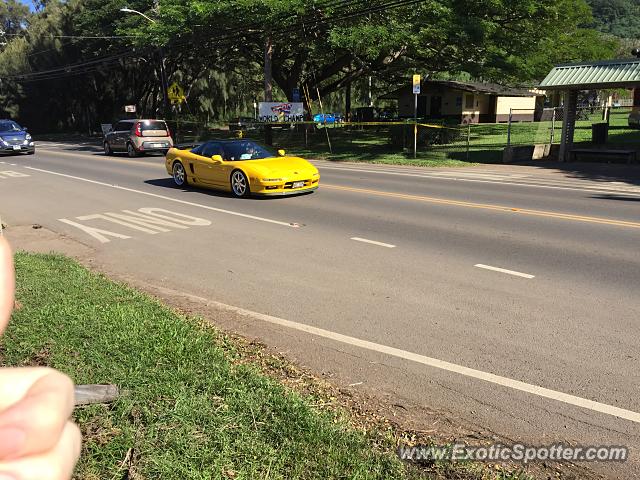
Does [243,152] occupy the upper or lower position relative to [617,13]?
lower

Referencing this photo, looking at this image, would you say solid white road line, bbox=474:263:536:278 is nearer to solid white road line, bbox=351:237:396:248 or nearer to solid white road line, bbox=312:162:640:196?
solid white road line, bbox=351:237:396:248

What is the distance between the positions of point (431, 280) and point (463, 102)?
42466 mm

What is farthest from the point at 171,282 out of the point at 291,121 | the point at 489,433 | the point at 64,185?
the point at 291,121

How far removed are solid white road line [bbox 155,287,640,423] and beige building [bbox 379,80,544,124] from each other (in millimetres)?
41579

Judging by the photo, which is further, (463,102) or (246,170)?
(463,102)

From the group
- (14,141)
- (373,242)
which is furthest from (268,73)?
(373,242)

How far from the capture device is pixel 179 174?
13.9 m

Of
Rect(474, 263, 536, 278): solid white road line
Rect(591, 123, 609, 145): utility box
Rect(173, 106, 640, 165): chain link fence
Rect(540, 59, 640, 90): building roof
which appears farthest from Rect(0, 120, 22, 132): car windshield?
Rect(474, 263, 536, 278): solid white road line

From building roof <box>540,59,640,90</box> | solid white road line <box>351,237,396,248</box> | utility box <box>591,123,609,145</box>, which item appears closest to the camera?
solid white road line <box>351,237,396,248</box>

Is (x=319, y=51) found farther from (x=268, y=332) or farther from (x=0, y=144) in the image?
(x=268, y=332)

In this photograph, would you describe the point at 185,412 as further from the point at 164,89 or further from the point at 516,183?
the point at 164,89

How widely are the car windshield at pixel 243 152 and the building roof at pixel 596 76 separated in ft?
39.8

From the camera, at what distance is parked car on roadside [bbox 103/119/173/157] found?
945 inches

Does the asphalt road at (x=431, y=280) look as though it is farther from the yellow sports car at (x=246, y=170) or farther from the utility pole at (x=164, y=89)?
the utility pole at (x=164, y=89)
